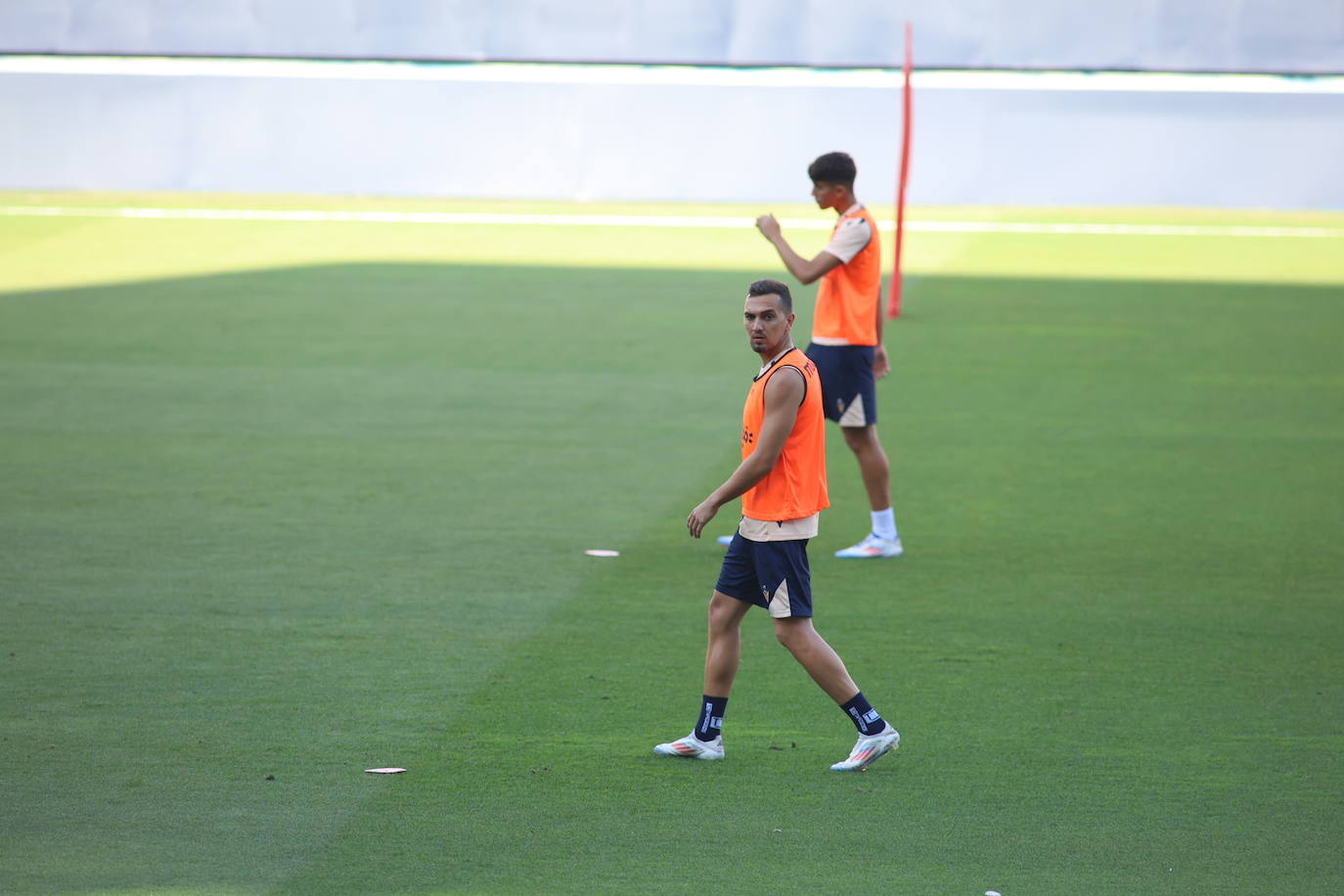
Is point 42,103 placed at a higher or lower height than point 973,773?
higher

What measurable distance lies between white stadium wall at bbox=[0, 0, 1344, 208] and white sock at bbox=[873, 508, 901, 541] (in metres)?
21.6

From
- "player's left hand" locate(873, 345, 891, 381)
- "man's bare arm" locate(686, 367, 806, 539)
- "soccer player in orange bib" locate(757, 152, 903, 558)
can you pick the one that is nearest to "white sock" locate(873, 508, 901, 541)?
"soccer player in orange bib" locate(757, 152, 903, 558)

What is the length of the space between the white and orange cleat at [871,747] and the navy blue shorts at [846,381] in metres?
3.30

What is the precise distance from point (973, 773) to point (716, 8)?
2614cm

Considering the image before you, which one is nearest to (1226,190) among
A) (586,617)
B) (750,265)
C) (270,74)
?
(750,265)

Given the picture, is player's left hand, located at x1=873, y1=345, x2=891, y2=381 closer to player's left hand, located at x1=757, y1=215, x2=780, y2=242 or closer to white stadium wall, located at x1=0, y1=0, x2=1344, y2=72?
player's left hand, located at x1=757, y1=215, x2=780, y2=242

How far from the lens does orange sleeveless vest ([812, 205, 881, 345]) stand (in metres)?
9.20

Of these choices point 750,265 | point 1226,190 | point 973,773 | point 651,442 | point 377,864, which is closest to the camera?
point 377,864

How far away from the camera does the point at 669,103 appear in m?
30.8

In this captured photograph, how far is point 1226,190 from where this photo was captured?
98.5ft

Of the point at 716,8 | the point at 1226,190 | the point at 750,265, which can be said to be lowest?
the point at 750,265

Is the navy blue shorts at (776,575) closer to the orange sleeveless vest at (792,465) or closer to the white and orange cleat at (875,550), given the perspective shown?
the orange sleeveless vest at (792,465)

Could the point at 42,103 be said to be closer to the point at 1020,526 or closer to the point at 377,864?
the point at 1020,526

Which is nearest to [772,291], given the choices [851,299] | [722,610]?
[722,610]
